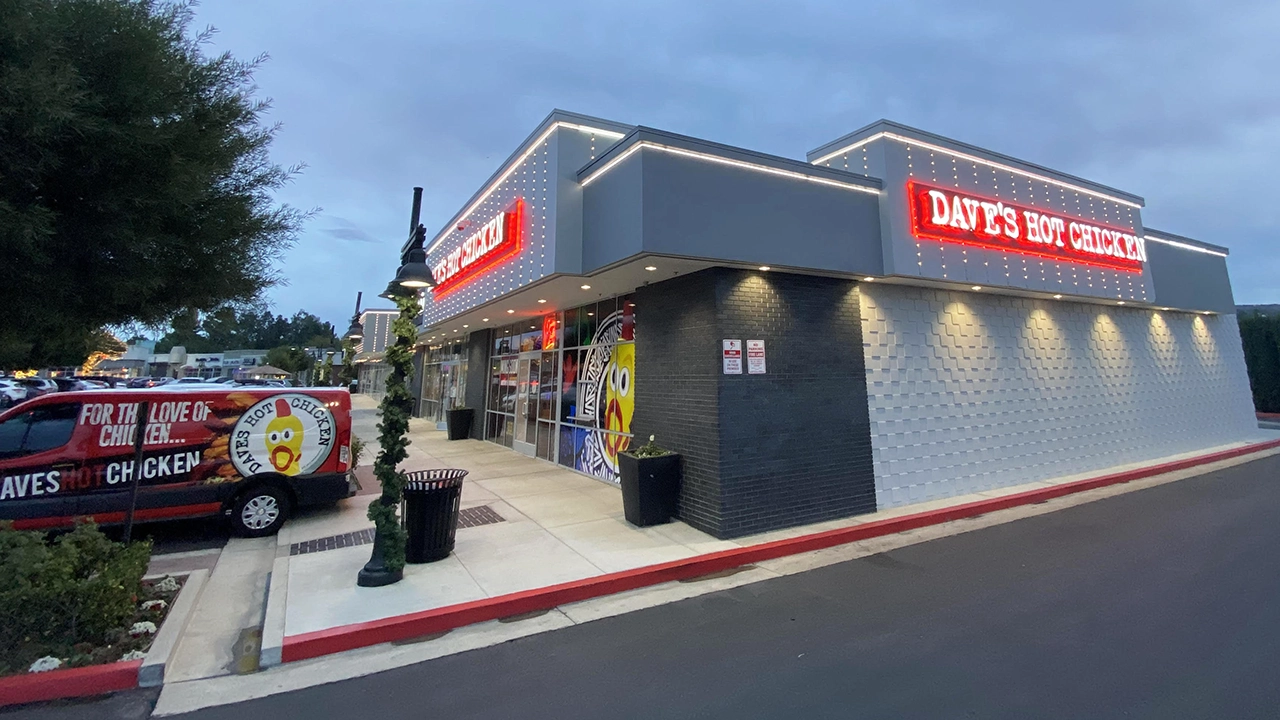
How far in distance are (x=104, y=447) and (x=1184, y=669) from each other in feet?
35.5

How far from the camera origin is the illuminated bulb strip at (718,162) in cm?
666

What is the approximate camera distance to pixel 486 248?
10.3 m

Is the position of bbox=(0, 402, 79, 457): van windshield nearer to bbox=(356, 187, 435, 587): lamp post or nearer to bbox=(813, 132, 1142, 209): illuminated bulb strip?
bbox=(356, 187, 435, 587): lamp post

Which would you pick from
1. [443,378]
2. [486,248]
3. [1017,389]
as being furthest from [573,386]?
[443,378]

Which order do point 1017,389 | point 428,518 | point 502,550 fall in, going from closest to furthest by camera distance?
1. point 428,518
2. point 502,550
3. point 1017,389

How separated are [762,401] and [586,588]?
11.4ft

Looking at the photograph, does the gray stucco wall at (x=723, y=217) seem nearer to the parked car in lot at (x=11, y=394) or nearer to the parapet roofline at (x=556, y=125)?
the parapet roofline at (x=556, y=125)

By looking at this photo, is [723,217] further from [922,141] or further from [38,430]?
[38,430]

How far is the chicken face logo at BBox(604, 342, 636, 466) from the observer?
9250mm

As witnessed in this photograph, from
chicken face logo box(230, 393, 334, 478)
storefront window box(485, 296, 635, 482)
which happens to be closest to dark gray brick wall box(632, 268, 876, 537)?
storefront window box(485, 296, 635, 482)

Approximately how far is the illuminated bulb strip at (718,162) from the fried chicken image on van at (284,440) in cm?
540

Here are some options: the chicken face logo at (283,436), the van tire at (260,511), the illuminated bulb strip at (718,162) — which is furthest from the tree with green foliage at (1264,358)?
the van tire at (260,511)

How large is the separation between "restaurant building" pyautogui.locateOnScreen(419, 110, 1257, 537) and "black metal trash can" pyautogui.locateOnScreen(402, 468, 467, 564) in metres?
3.21

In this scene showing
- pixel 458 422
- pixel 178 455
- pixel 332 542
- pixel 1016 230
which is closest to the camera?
pixel 332 542
